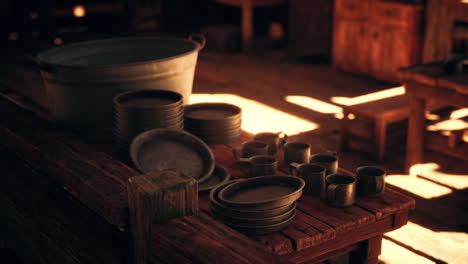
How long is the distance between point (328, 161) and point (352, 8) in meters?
5.01

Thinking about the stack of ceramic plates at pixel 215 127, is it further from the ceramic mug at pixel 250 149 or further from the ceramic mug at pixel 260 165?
the ceramic mug at pixel 260 165

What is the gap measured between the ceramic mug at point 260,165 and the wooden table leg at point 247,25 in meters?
6.07

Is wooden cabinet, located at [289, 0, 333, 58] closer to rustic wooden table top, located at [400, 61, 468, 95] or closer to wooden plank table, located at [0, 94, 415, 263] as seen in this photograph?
rustic wooden table top, located at [400, 61, 468, 95]

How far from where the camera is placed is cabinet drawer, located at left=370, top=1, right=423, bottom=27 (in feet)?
23.2

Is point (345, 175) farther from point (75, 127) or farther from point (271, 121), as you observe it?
point (271, 121)

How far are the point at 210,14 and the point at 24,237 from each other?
7606 mm

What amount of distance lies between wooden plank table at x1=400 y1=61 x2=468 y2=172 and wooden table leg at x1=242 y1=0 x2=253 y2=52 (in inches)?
174

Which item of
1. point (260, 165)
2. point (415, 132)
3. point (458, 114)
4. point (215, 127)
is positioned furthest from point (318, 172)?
point (458, 114)

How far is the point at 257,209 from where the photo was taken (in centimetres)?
258

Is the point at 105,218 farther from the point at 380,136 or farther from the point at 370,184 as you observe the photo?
the point at 380,136

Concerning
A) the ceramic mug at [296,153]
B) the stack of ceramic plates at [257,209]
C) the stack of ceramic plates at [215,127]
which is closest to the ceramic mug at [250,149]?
the ceramic mug at [296,153]

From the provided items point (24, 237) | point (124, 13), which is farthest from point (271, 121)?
point (124, 13)

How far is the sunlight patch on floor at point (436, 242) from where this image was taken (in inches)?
154

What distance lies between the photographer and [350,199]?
2818mm
